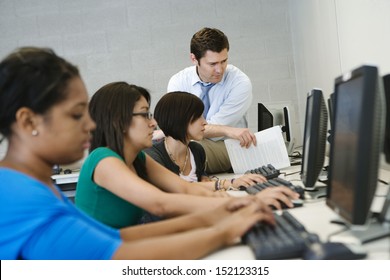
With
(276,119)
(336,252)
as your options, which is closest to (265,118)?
(276,119)

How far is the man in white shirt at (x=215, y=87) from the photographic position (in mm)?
2570

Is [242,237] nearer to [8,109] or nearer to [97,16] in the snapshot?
[8,109]

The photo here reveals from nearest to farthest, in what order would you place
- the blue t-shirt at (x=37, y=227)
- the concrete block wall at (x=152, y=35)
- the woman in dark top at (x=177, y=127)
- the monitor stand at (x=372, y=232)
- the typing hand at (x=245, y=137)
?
1. the blue t-shirt at (x=37, y=227)
2. the monitor stand at (x=372, y=232)
3. the woman in dark top at (x=177, y=127)
4. the typing hand at (x=245, y=137)
5. the concrete block wall at (x=152, y=35)

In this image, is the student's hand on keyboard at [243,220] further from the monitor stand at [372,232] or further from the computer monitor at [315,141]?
the computer monitor at [315,141]

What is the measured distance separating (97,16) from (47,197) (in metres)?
3.57

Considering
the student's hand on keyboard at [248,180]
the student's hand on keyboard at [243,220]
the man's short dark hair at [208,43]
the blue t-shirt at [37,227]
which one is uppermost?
the man's short dark hair at [208,43]

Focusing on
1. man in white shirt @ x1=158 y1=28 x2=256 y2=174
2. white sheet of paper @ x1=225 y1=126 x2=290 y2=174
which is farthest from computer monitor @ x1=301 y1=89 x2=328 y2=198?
man in white shirt @ x1=158 y1=28 x2=256 y2=174

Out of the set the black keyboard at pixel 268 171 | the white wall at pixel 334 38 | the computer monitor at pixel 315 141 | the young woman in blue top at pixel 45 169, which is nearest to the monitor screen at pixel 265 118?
the white wall at pixel 334 38

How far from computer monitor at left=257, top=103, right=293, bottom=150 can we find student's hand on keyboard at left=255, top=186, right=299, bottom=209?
146 centimetres

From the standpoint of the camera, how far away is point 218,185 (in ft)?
6.29

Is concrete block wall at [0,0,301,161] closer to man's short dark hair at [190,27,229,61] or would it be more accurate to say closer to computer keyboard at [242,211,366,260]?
man's short dark hair at [190,27,229,61]

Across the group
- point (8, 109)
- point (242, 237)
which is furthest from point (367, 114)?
point (8, 109)

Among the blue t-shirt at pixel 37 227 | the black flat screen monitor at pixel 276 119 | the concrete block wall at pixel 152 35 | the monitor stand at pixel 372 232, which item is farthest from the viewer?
the concrete block wall at pixel 152 35

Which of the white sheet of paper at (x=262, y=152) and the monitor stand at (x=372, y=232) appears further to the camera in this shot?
the white sheet of paper at (x=262, y=152)
